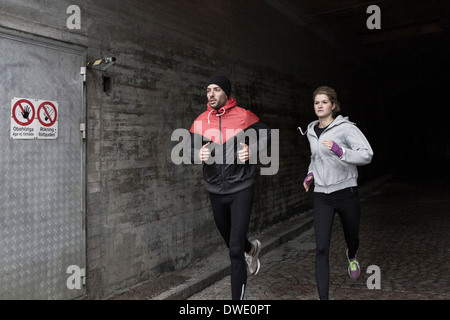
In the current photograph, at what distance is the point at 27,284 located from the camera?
3443 mm

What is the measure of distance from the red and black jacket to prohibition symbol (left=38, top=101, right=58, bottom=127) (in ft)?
4.31

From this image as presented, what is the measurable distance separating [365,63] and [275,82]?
9.08 metres

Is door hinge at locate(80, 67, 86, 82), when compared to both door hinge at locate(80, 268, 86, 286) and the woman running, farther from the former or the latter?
the woman running

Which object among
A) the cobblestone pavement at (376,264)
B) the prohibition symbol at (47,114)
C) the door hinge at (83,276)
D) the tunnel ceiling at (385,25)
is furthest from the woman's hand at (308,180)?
the tunnel ceiling at (385,25)

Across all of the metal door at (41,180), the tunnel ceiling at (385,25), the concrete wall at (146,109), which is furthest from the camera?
the tunnel ceiling at (385,25)

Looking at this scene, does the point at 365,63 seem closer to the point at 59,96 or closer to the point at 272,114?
the point at 272,114

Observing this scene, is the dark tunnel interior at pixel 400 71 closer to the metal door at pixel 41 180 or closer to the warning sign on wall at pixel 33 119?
the metal door at pixel 41 180

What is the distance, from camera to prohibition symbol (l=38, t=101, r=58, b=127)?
3.55m

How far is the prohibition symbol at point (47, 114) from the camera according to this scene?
3547 mm

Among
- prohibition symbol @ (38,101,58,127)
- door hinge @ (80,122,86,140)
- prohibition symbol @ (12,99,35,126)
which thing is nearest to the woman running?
door hinge @ (80,122,86,140)

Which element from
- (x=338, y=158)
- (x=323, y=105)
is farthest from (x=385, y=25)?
(x=338, y=158)

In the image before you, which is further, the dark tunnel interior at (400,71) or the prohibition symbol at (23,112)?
the dark tunnel interior at (400,71)

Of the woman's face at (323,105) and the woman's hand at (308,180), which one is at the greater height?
the woman's face at (323,105)

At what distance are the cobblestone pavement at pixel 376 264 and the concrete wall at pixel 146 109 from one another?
872mm
